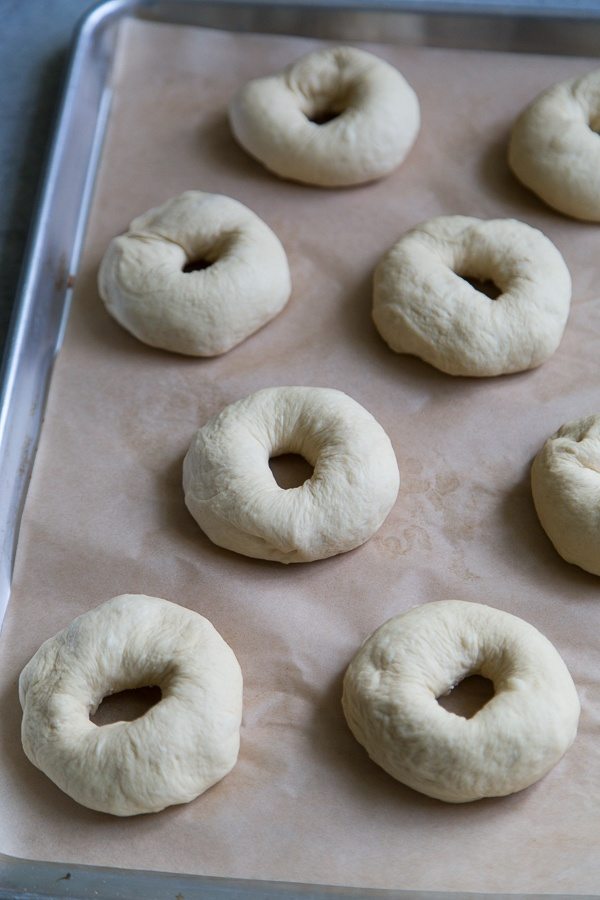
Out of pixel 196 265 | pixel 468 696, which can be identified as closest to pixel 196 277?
pixel 196 265

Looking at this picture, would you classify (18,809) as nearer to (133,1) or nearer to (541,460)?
(541,460)

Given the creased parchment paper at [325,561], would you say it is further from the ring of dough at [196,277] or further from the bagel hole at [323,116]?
the bagel hole at [323,116]

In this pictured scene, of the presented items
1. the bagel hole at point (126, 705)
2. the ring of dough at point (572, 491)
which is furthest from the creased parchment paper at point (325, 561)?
the bagel hole at point (126, 705)

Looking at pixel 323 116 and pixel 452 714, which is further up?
pixel 323 116

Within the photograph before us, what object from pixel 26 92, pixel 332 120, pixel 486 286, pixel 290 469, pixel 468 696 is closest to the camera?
pixel 468 696

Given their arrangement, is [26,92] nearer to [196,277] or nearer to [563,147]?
[196,277]

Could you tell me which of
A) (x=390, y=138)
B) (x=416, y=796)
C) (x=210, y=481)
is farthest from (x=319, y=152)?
(x=416, y=796)
